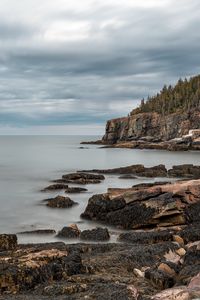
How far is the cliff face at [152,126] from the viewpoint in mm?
125812

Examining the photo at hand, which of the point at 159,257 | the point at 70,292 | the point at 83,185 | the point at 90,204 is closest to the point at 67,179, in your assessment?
the point at 83,185

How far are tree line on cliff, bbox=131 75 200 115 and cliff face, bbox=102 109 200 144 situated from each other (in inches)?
193

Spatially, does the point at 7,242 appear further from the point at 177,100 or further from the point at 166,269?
the point at 177,100

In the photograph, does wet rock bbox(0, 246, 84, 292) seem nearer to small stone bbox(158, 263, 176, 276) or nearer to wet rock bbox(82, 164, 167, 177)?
small stone bbox(158, 263, 176, 276)

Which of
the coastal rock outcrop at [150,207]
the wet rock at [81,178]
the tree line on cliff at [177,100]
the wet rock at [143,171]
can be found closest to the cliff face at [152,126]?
the tree line on cliff at [177,100]

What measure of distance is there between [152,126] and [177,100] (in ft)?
55.8

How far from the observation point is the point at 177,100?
479 ft

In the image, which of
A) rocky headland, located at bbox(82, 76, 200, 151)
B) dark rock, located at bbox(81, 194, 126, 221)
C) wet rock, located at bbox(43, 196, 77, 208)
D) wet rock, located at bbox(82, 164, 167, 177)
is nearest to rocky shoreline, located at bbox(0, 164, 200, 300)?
dark rock, located at bbox(81, 194, 126, 221)

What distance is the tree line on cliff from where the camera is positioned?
140 m

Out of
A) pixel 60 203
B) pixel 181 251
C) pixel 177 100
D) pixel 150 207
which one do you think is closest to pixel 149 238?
pixel 181 251

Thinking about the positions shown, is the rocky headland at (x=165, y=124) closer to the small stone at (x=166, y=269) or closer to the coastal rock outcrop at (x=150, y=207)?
the coastal rock outcrop at (x=150, y=207)

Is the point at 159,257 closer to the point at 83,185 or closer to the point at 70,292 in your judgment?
the point at 70,292

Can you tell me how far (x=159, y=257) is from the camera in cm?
1152

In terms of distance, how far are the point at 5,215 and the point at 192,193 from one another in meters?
11.2
